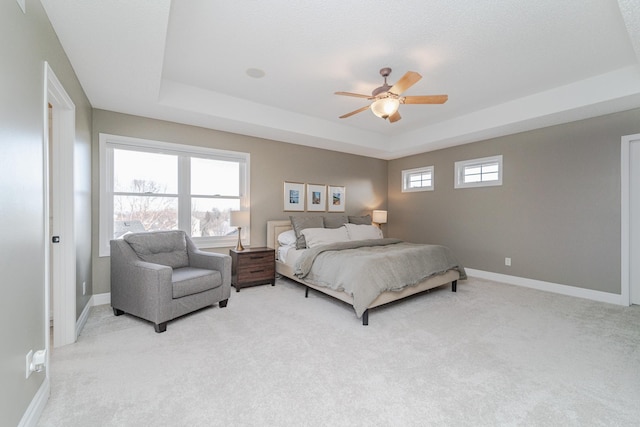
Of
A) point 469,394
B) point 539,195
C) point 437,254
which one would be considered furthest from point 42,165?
point 539,195

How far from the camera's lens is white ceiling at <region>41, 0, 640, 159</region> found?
2117mm

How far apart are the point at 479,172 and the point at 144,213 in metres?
5.35

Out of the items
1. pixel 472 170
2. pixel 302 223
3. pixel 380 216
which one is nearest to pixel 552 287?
pixel 472 170

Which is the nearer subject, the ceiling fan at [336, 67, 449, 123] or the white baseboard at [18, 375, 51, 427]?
the white baseboard at [18, 375, 51, 427]

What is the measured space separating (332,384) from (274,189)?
139 inches

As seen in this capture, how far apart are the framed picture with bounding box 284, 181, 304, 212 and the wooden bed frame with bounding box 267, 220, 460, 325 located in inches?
13.0

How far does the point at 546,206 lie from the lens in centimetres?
411

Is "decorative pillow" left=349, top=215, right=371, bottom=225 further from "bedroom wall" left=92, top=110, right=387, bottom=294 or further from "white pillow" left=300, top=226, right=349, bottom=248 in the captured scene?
"white pillow" left=300, top=226, right=349, bottom=248

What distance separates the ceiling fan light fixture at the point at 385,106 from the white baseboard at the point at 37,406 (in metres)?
3.33

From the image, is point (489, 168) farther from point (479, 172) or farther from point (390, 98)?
point (390, 98)

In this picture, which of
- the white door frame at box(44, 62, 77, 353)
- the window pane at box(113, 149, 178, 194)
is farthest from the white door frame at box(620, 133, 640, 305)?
the white door frame at box(44, 62, 77, 353)

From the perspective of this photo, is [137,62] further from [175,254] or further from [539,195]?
[539,195]

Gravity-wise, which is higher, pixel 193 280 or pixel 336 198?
pixel 336 198

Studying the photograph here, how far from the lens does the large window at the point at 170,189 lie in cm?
356
